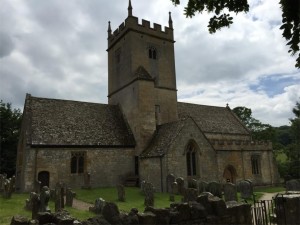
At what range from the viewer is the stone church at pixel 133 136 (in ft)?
75.0

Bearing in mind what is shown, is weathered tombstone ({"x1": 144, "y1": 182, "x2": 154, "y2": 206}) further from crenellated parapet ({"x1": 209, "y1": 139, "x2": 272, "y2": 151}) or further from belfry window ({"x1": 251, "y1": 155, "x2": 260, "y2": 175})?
belfry window ({"x1": 251, "y1": 155, "x2": 260, "y2": 175})

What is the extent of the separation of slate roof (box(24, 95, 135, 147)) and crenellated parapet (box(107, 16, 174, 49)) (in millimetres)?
8461

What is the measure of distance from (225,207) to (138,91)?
19.3 m

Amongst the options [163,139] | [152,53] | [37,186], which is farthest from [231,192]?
[152,53]

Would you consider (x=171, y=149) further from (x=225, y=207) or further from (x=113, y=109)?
(x=225, y=207)

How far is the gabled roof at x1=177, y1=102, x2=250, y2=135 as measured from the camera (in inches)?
1330

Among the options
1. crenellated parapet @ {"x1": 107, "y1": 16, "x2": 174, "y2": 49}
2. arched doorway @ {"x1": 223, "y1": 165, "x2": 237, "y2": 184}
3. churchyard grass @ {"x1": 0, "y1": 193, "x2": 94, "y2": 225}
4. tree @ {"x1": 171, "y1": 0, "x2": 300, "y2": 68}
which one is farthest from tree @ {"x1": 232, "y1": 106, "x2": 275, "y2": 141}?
tree @ {"x1": 171, "y1": 0, "x2": 300, "y2": 68}

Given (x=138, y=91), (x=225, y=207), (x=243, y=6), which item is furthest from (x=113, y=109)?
(x=243, y=6)

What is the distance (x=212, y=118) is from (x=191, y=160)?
1291cm

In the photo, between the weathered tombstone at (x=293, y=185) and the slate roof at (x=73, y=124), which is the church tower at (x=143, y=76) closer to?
the slate roof at (x=73, y=124)

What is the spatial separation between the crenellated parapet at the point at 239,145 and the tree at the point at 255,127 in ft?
51.9

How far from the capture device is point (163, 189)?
22.2 metres

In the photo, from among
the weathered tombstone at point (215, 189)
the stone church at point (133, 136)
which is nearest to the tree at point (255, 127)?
the stone church at point (133, 136)

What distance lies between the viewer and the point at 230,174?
1131 inches
